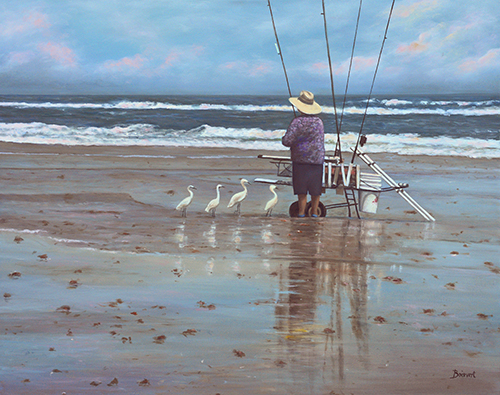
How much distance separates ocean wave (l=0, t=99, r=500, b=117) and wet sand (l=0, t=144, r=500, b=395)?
89.2 feet

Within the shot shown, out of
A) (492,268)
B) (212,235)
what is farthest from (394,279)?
(212,235)

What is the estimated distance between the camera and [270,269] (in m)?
5.20

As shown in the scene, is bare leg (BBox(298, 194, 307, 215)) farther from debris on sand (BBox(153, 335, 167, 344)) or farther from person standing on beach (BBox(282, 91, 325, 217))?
debris on sand (BBox(153, 335, 167, 344))

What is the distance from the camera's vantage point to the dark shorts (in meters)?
7.04

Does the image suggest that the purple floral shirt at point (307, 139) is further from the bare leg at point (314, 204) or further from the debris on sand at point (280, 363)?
the debris on sand at point (280, 363)

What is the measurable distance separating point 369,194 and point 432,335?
11.9 ft

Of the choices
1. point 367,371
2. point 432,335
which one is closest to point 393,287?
point 432,335

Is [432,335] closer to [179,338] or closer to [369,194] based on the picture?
[179,338]

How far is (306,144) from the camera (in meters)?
6.90

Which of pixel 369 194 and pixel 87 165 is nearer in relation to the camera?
pixel 369 194

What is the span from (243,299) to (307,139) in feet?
9.69

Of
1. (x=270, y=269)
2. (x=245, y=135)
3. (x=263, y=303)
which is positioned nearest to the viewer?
(x=263, y=303)
